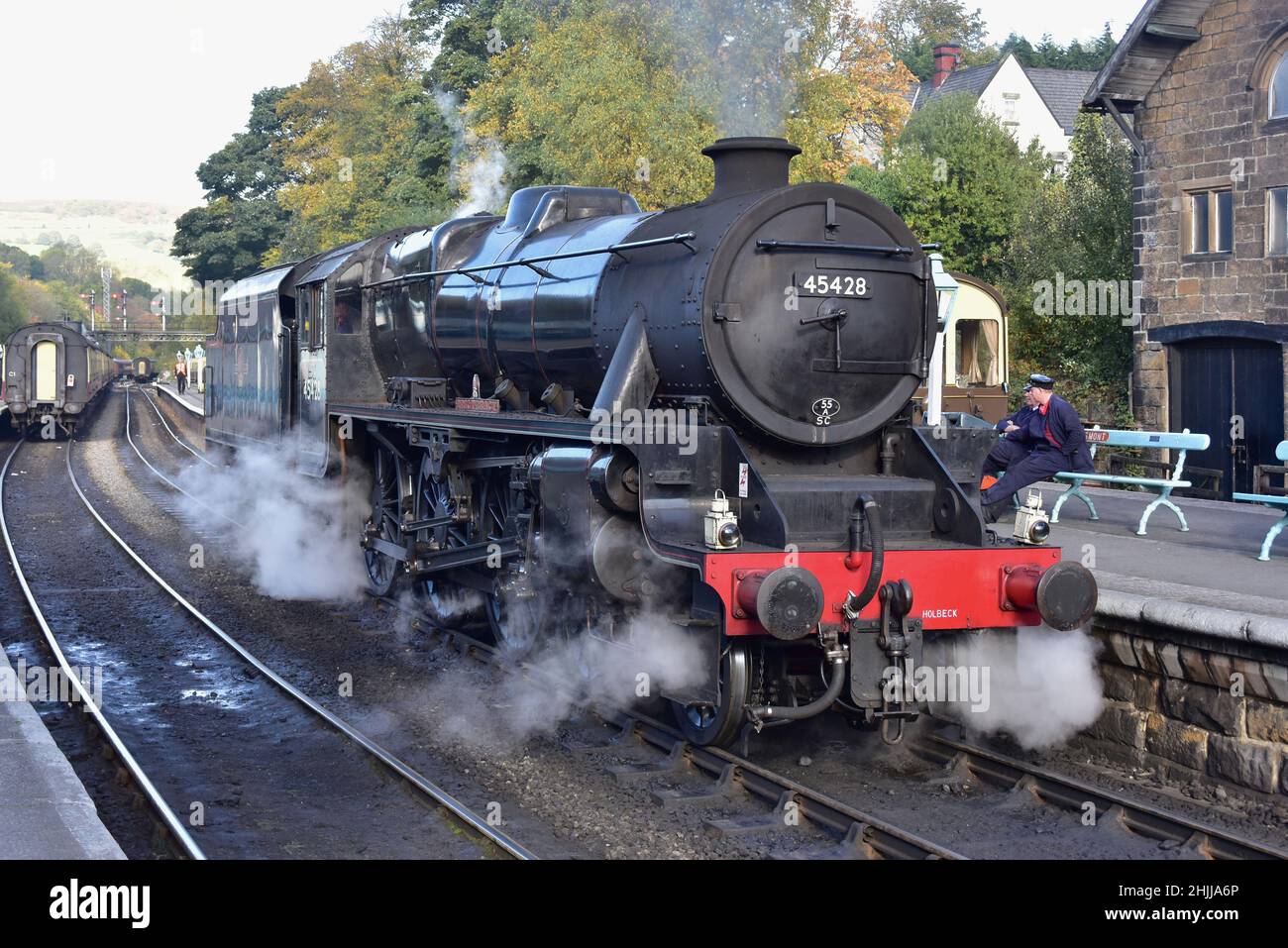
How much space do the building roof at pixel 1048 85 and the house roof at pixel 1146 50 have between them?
2906 cm

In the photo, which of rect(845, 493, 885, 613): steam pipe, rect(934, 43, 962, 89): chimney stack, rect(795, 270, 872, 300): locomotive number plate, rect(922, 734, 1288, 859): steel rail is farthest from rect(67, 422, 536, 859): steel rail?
rect(934, 43, 962, 89): chimney stack

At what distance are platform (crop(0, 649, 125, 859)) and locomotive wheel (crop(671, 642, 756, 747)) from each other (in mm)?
2944

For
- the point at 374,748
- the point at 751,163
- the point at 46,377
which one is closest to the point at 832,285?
the point at 751,163

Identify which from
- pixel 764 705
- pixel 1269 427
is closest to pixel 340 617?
pixel 764 705

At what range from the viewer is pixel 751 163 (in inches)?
289

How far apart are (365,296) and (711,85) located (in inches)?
312

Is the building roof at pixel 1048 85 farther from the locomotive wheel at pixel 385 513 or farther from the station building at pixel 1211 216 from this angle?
the locomotive wheel at pixel 385 513

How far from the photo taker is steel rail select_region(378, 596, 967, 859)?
18.4 ft

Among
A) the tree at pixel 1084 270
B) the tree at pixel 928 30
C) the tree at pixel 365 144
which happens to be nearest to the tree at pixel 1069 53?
the tree at pixel 928 30

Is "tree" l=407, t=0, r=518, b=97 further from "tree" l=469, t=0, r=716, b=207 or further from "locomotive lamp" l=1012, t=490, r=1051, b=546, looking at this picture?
"locomotive lamp" l=1012, t=490, r=1051, b=546

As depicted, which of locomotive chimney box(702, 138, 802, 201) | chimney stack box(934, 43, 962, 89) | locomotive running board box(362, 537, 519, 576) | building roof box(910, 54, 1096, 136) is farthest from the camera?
chimney stack box(934, 43, 962, 89)

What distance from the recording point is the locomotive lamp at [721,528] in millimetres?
6418

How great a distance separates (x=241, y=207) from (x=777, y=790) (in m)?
54.3

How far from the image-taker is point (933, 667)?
23.0 feet
